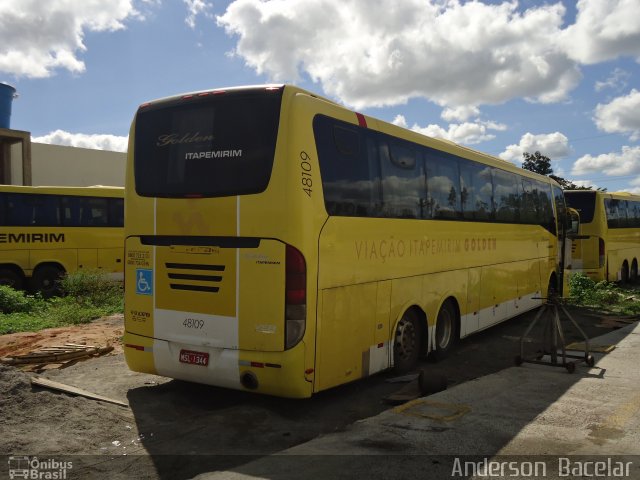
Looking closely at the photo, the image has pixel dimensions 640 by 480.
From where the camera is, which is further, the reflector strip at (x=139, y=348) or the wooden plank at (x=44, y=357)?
the wooden plank at (x=44, y=357)

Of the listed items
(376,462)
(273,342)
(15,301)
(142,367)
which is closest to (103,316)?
(15,301)

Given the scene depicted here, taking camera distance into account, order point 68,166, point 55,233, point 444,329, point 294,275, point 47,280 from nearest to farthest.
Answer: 1. point 294,275
2. point 444,329
3. point 47,280
4. point 55,233
5. point 68,166

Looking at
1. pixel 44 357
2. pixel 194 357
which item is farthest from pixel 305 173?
pixel 44 357

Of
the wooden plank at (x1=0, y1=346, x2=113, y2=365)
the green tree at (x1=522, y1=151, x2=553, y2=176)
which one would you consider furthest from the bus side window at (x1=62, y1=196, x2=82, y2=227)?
the green tree at (x1=522, y1=151, x2=553, y2=176)

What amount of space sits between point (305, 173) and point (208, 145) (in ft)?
3.95

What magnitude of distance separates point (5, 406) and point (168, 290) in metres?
1.92

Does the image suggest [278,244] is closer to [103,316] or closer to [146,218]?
[146,218]

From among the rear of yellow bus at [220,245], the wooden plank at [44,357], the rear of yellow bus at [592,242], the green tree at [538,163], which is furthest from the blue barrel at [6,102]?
the green tree at [538,163]

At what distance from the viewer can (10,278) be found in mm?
15383

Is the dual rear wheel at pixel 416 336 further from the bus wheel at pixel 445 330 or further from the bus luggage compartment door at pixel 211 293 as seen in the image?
the bus luggage compartment door at pixel 211 293

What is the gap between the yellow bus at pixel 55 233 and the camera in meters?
15.4

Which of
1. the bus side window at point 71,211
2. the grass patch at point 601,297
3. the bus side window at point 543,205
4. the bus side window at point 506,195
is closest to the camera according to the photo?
the bus side window at point 506,195

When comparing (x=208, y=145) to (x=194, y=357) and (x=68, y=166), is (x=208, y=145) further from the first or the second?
(x=68, y=166)

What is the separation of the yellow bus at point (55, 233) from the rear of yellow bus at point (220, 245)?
1062 cm
